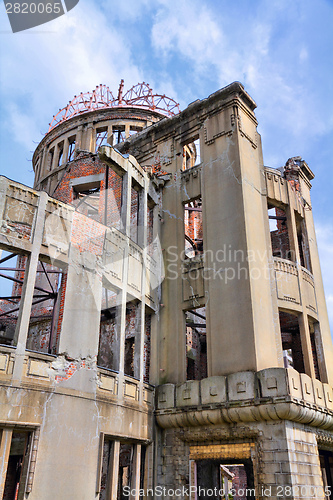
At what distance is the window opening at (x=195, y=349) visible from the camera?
58.6 feet

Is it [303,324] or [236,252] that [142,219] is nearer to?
[236,252]

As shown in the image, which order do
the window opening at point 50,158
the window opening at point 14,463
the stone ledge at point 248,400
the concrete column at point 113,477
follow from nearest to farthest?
1. the concrete column at point 113,477
2. the stone ledge at point 248,400
3. the window opening at point 14,463
4. the window opening at point 50,158

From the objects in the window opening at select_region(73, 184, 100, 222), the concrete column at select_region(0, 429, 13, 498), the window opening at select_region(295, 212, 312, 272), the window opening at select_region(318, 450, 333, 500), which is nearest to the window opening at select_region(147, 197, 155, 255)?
the window opening at select_region(73, 184, 100, 222)

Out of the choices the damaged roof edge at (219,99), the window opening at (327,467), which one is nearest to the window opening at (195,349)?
the window opening at (327,467)

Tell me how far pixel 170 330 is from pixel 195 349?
470 centimetres

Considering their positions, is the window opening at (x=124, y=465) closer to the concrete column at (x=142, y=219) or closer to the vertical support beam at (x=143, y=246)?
the vertical support beam at (x=143, y=246)

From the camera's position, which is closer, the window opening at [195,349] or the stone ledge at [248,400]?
the stone ledge at [248,400]

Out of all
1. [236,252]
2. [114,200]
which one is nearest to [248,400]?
[236,252]

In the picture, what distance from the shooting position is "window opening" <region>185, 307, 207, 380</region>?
17859 mm

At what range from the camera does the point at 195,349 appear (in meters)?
18.5

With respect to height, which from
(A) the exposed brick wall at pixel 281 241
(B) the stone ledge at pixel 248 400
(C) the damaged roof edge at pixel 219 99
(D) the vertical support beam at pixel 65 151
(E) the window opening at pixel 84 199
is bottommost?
(B) the stone ledge at pixel 248 400

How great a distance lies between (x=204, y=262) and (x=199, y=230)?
29.6 ft

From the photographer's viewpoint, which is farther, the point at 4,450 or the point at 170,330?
the point at 170,330

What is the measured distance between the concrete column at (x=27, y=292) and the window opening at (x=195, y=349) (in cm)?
814
